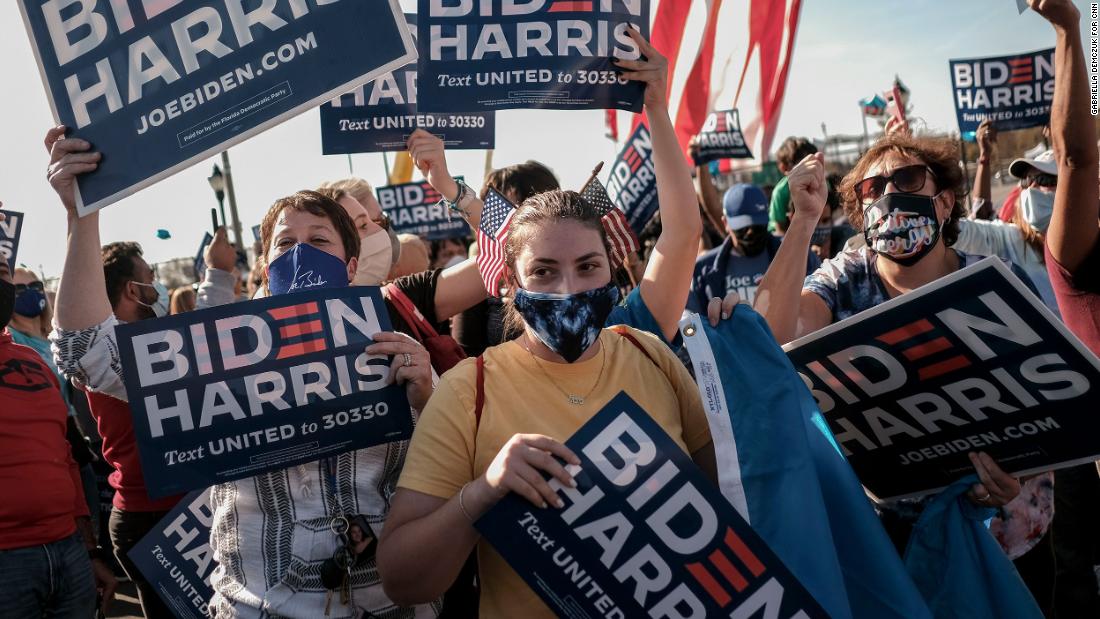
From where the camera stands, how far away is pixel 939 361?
2.26 metres

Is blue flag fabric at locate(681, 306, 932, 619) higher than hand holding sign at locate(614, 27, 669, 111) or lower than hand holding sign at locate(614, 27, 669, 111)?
lower

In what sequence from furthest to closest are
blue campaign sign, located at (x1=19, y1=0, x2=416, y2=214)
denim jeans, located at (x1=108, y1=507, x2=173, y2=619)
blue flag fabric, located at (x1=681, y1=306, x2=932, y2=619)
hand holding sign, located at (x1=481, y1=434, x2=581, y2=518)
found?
1. denim jeans, located at (x1=108, y1=507, x2=173, y2=619)
2. blue campaign sign, located at (x1=19, y1=0, x2=416, y2=214)
3. blue flag fabric, located at (x1=681, y1=306, x2=932, y2=619)
4. hand holding sign, located at (x1=481, y1=434, x2=581, y2=518)

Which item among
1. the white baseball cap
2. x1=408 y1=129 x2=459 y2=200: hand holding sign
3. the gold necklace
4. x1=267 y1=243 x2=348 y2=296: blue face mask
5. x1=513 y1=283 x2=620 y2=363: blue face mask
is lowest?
the gold necklace

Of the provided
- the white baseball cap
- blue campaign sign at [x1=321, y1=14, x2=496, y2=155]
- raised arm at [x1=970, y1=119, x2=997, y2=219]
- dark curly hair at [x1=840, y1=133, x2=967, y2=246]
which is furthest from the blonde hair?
raised arm at [x1=970, y1=119, x2=997, y2=219]

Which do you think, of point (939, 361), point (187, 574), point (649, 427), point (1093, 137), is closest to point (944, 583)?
point (939, 361)

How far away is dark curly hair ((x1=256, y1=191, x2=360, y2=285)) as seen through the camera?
2604 mm

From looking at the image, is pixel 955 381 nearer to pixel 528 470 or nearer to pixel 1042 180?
pixel 528 470

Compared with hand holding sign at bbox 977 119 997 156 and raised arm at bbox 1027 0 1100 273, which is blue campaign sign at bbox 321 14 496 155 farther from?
hand holding sign at bbox 977 119 997 156

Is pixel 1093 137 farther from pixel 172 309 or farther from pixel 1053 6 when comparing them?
pixel 172 309

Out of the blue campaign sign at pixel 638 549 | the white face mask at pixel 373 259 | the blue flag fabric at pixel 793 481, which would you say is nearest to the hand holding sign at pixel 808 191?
the blue flag fabric at pixel 793 481

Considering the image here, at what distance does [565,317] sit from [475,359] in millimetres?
A: 260

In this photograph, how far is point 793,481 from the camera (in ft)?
6.75

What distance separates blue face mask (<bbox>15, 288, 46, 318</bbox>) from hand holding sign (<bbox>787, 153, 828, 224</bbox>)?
202 inches

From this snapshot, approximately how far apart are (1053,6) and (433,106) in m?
2.14
